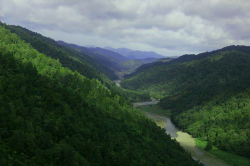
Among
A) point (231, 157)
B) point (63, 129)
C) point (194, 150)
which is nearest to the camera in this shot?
point (63, 129)

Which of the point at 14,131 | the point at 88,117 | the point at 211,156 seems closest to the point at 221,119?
the point at 211,156

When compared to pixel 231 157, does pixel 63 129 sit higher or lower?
higher

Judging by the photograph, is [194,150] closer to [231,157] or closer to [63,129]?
[231,157]

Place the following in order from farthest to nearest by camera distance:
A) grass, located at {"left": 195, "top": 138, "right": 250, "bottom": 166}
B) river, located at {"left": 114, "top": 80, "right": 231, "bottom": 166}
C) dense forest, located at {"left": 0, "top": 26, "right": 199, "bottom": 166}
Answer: river, located at {"left": 114, "top": 80, "right": 231, "bottom": 166}
grass, located at {"left": 195, "top": 138, "right": 250, "bottom": 166}
dense forest, located at {"left": 0, "top": 26, "right": 199, "bottom": 166}

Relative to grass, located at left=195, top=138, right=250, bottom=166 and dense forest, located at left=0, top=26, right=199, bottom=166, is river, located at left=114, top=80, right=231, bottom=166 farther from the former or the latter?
dense forest, located at left=0, top=26, right=199, bottom=166

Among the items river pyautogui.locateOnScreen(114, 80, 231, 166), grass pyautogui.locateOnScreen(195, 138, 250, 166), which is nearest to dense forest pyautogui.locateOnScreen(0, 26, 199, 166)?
river pyautogui.locateOnScreen(114, 80, 231, 166)

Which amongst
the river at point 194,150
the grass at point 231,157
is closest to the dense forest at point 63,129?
the river at point 194,150

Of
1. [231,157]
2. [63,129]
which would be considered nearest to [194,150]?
[231,157]

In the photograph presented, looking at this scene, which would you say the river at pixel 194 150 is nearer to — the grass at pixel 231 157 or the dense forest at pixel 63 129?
the grass at pixel 231 157
